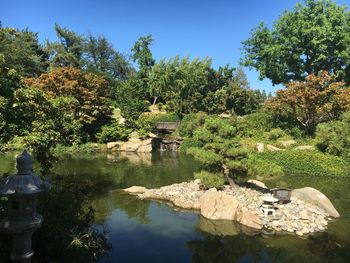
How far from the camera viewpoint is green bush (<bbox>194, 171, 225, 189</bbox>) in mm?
15586

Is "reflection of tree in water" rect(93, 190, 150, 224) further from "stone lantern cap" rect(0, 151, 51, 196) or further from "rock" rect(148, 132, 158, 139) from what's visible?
"rock" rect(148, 132, 158, 139)

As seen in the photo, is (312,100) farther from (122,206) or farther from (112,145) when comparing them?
(122,206)

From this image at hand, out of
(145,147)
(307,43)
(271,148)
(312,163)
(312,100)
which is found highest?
(307,43)

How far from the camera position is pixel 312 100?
92.8 ft

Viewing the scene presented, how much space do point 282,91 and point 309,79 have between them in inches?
95.1

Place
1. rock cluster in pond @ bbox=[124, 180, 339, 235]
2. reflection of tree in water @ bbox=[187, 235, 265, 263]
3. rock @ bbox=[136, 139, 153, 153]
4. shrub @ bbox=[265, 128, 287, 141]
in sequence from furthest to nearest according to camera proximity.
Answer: rock @ bbox=[136, 139, 153, 153] → shrub @ bbox=[265, 128, 287, 141] → rock cluster in pond @ bbox=[124, 180, 339, 235] → reflection of tree in water @ bbox=[187, 235, 265, 263]

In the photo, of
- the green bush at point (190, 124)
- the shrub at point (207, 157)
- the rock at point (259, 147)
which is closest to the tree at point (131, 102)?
the green bush at point (190, 124)

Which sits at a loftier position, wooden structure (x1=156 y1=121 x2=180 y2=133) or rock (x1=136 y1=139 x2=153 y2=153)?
wooden structure (x1=156 y1=121 x2=180 y2=133)

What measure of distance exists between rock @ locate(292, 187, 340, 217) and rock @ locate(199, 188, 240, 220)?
13.0 ft

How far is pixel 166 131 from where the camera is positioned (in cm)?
3984

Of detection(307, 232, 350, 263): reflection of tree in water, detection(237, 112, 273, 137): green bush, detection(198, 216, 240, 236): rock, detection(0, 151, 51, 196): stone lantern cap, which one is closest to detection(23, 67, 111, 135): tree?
detection(237, 112, 273, 137): green bush

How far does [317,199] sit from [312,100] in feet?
50.7

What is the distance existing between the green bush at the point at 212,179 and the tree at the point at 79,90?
18.0m

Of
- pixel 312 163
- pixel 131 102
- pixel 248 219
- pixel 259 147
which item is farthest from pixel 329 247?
pixel 131 102
